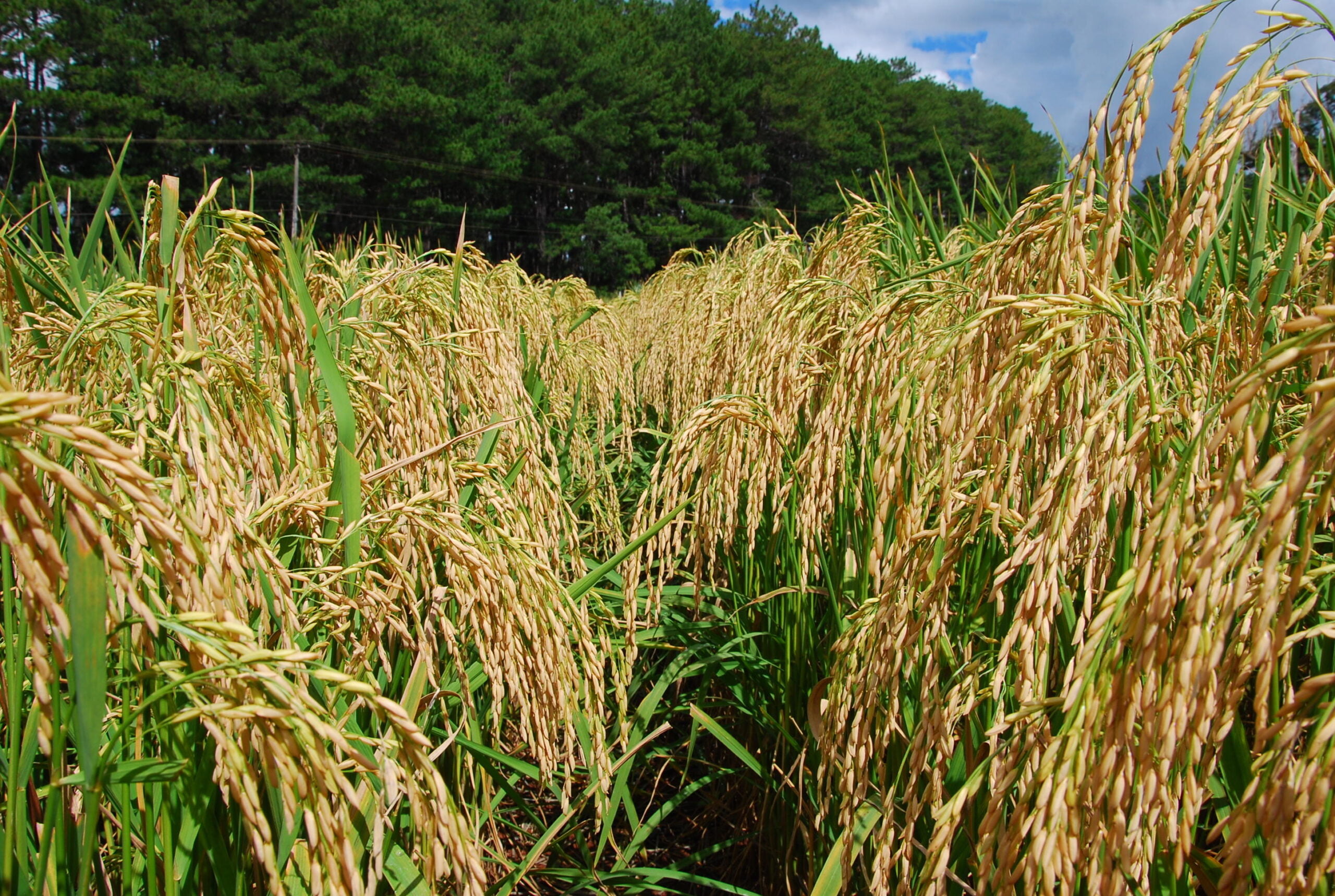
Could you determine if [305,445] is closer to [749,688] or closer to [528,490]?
[528,490]

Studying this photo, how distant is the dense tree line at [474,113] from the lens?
24.7 metres

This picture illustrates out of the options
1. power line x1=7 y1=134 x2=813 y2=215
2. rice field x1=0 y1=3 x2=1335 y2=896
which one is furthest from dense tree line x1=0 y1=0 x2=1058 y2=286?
rice field x1=0 y1=3 x2=1335 y2=896

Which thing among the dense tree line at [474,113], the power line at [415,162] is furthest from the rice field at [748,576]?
the power line at [415,162]

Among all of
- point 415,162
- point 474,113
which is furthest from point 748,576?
point 474,113

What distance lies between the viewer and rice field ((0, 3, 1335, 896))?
2.45 feet

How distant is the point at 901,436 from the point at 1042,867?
523mm

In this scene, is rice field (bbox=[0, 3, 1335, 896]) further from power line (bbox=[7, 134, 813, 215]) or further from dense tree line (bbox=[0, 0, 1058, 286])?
power line (bbox=[7, 134, 813, 215])

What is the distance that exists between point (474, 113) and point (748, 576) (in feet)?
110

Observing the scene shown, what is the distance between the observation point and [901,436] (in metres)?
1.12

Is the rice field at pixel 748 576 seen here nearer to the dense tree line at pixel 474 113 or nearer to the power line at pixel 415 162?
the dense tree line at pixel 474 113

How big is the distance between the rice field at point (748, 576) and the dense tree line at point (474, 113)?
57.1 ft

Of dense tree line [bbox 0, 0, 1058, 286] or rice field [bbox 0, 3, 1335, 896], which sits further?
dense tree line [bbox 0, 0, 1058, 286]

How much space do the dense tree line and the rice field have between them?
17392 millimetres

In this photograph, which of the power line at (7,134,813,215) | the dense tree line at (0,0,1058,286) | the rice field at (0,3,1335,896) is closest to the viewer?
the rice field at (0,3,1335,896)
